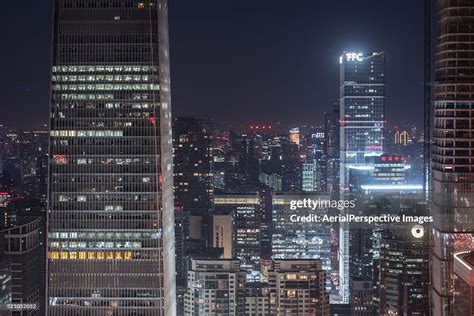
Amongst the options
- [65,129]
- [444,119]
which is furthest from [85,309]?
[444,119]

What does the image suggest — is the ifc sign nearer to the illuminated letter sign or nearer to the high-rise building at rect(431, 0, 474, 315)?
the illuminated letter sign

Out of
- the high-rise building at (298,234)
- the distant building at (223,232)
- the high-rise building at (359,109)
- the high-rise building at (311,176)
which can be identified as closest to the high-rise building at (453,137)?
the high-rise building at (298,234)

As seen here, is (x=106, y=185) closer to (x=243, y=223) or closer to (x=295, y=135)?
(x=295, y=135)

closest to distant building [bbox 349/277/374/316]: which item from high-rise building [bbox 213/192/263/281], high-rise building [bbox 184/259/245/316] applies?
high-rise building [bbox 184/259/245/316]

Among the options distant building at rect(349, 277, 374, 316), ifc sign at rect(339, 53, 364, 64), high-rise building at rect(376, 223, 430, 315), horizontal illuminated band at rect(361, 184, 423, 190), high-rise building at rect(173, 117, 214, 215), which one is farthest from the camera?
high-rise building at rect(173, 117, 214, 215)

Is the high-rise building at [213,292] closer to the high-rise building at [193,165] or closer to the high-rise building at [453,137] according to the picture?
Answer: the high-rise building at [193,165]
